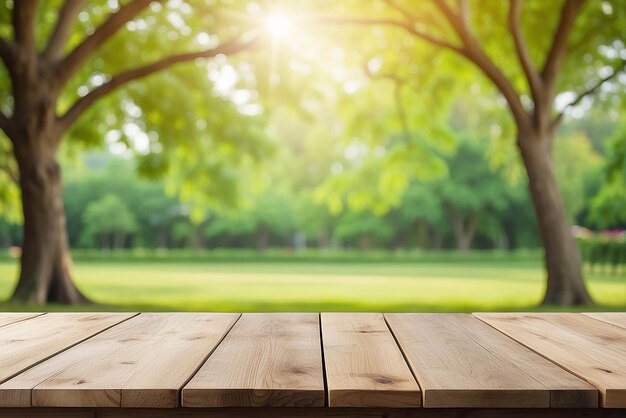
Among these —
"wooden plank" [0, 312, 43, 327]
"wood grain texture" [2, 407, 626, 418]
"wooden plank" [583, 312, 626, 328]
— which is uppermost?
"wooden plank" [0, 312, 43, 327]

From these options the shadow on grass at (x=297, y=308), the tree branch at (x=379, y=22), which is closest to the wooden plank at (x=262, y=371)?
the shadow on grass at (x=297, y=308)

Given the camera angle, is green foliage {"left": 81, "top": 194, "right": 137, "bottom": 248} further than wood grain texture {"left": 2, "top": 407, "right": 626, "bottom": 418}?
Yes

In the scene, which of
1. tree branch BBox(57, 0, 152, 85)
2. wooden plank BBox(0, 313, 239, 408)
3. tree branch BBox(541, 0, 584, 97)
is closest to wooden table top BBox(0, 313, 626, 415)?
wooden plank BBox(0, 313, 239, 408)

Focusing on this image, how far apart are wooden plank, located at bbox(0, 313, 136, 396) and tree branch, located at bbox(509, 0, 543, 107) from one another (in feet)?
35.3

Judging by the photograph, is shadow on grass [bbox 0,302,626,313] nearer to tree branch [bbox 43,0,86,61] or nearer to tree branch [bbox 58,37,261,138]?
tree branch [bbox 58,37,261,138]

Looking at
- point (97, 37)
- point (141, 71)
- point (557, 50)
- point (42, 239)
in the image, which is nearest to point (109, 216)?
point (42, 239)

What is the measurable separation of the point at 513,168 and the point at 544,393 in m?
18.3

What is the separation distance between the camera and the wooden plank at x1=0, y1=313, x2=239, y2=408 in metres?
1.90

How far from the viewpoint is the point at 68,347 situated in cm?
250

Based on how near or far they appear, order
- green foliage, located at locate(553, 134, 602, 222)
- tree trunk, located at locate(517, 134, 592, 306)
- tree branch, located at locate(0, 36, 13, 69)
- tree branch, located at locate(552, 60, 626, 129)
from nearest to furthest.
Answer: tree branch, located at locate(0, 36, 13, 69), tree trunk, located at locate(517, 134, 592, 306), tree branch, located at locate(552, 60, 626, 129), green foliage, located at locate(553, 134, 602, 222)

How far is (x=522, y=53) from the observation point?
1266 cm

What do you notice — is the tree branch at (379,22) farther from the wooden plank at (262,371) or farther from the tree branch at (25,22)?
the wooden plank at (262,371)

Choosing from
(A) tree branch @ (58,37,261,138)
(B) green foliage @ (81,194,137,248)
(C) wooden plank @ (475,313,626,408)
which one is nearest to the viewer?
(C) wooden plank @ (475,313,626,408)

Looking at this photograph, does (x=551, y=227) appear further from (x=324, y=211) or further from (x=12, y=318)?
(x=324, y=211)
